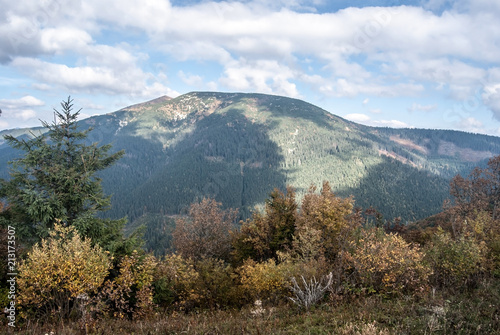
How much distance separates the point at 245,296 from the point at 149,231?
178m

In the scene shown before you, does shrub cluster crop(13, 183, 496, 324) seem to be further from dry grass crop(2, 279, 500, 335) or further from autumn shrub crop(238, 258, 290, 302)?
dry grass crop(2, 279, 500, 335)

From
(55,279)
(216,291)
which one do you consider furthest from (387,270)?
(55,279)

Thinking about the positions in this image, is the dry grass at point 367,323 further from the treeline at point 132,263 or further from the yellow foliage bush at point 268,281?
the yellow foliage bush at point 268,281

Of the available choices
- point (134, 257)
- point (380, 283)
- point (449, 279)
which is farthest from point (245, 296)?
point (449, 279)

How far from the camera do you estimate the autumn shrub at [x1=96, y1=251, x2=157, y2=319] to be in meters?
14.7

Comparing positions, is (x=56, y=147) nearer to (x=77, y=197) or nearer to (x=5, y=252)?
(x=77, y=197)

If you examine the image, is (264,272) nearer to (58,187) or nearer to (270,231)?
(270,231)

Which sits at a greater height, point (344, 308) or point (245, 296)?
point (344, 308)

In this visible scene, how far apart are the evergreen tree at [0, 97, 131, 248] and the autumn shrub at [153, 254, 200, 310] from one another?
526 centimetres

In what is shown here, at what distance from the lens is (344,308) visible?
1185 centimetres

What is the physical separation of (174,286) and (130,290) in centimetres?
855

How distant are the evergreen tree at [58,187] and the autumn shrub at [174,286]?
5.26 meters

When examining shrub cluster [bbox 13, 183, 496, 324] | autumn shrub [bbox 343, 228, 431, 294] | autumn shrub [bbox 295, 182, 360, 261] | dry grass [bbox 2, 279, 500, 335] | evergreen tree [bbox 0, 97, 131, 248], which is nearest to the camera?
dry grass [bbox 2, 279, 500, 335]

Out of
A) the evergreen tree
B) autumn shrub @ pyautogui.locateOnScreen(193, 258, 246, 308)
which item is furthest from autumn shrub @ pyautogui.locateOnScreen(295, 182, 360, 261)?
the evergreen tree
